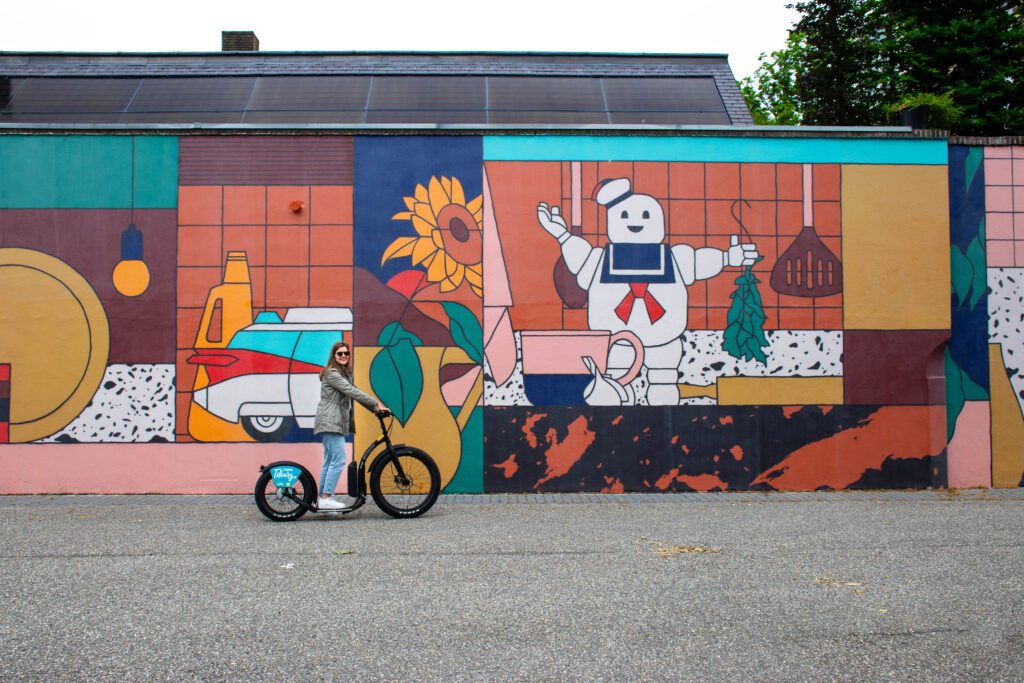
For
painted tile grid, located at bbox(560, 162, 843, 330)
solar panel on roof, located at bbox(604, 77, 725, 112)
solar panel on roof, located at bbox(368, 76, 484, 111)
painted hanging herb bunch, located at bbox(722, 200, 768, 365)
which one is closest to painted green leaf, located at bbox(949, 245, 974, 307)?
painted tile grid, located at bbox(560, 162, 843, 330)

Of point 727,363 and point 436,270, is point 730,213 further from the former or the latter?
point 436,270

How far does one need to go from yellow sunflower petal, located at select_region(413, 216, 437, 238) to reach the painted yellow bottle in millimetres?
2093

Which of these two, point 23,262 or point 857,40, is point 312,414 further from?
point 857,40

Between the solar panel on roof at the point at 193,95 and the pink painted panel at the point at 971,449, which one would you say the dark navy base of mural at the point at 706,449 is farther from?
the solar panel on roof at the point at 193,95

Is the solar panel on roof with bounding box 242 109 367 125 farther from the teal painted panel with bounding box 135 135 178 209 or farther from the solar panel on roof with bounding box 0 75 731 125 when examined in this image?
the teal painted panel with bounding box 135 135 178 209

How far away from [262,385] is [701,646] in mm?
7597

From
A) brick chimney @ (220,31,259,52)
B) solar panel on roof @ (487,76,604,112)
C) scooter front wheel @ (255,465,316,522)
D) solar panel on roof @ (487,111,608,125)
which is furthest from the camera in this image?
brick chimney @ (220,31,259,52)

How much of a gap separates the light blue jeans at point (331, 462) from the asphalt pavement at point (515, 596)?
0.32 meters

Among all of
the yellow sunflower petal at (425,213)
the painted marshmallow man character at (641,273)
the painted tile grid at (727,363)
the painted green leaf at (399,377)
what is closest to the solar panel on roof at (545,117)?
the painted marshmallow man character at (641,273)

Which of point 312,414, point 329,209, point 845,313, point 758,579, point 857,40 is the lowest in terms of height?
point 758,579

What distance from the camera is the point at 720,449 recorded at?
36.9 feet

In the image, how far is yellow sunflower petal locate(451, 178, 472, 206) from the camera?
11.4m

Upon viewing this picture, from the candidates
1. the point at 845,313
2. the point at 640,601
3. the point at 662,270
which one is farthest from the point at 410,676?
the point at 845,313

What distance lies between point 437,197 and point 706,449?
4.48 meters
